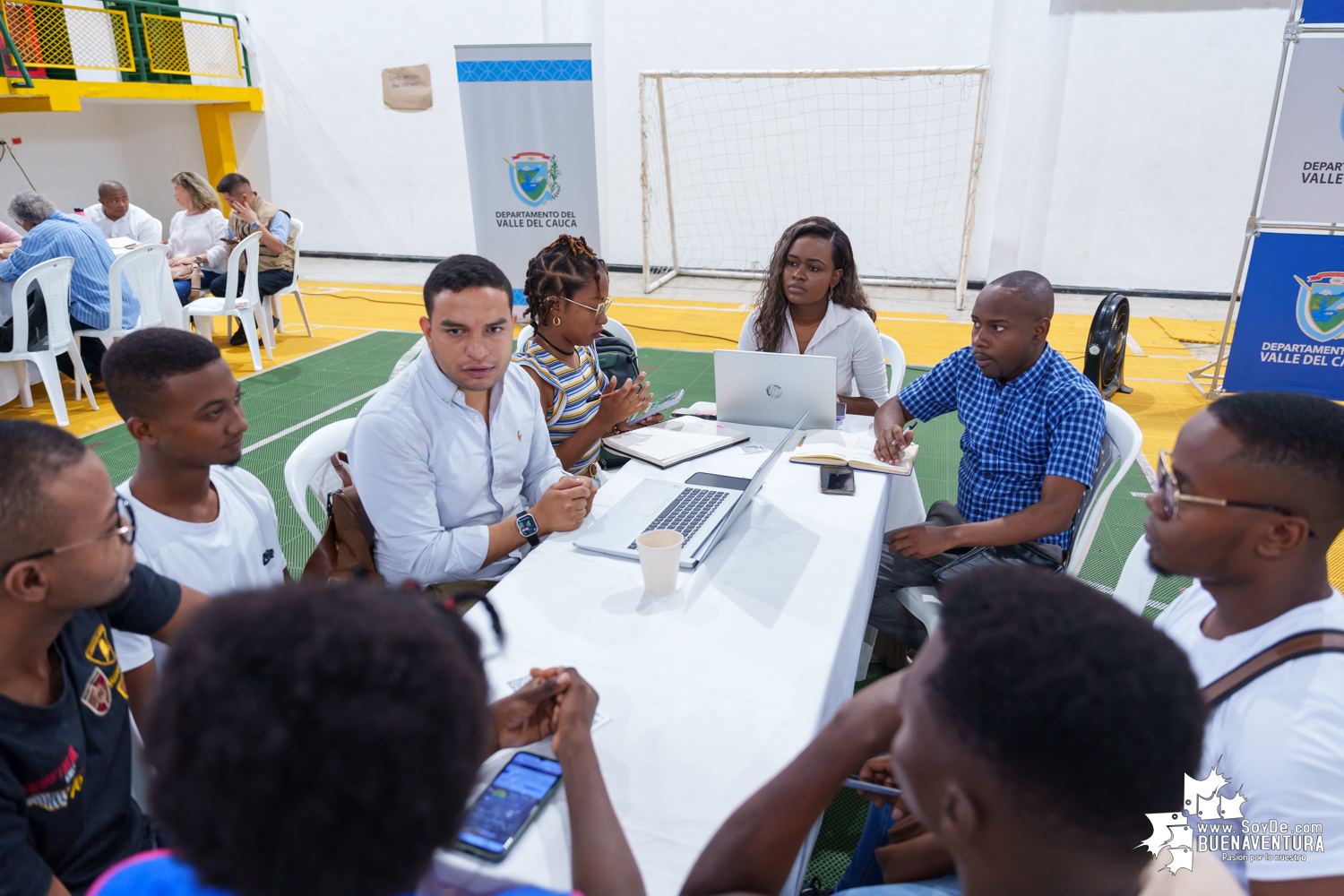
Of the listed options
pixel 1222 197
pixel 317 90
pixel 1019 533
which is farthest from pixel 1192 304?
pixel 317 90

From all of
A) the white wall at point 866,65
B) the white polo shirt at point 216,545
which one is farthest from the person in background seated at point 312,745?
the white wall at point 866,65

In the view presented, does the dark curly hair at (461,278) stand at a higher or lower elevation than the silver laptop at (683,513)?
higher

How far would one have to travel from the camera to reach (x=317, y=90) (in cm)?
1042

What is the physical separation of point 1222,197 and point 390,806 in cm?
999

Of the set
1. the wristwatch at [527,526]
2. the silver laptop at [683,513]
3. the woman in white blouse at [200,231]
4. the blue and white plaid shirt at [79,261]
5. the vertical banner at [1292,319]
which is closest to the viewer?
the silver laptop at [683,513]

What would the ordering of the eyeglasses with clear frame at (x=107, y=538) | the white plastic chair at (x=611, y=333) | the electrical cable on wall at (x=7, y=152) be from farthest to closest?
1. the electrical cable on wall at (x=7, y=152)
2. the white plastic chair at (x=611, y=333)
3. the eyeglasses with clear frame at (x=107, y=538)

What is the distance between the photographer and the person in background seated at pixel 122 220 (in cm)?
698

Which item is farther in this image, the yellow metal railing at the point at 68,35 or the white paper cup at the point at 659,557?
the yellow metal railing at the point at 68,35

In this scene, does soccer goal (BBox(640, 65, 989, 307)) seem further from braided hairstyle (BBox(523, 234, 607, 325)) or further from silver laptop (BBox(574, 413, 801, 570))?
silver laptop (BBox(574, 413, 801, 570))

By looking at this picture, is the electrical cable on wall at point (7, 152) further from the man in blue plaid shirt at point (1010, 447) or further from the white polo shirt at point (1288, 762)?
the white polo shirt at point (1288, 762)

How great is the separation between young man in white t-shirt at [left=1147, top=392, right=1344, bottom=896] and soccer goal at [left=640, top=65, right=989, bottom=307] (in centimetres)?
733

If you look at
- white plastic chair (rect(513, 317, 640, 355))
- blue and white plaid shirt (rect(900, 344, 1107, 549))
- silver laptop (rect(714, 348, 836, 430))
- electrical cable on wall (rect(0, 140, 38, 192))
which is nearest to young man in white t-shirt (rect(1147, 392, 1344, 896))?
blue and white plaid shirt (rect(900, 344, 1107, 549))

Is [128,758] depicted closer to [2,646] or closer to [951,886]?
[2,646]

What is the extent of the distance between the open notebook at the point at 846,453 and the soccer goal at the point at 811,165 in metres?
6.21
